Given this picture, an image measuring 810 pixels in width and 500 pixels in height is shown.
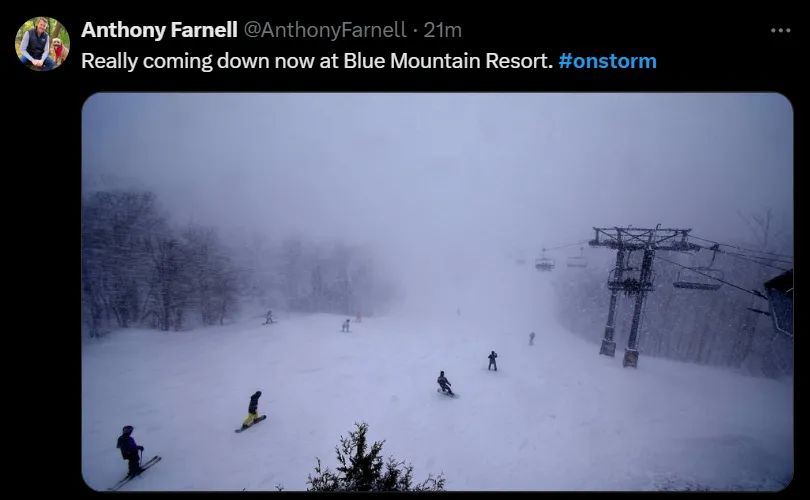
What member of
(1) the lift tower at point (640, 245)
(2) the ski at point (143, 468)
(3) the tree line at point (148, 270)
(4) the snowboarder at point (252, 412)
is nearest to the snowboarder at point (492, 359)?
(1) the lift tower at point (640, 245)

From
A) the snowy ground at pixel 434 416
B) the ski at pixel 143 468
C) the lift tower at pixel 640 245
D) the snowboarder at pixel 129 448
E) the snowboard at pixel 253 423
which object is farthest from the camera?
the lift tower at pixel 640 245

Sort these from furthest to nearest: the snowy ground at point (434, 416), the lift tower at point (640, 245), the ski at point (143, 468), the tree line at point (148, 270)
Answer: the tree line at point (148, 270) → the lift tower at point (640, 245) → the snowy ground at point (434, 416) → the ski at point (143, 468)
